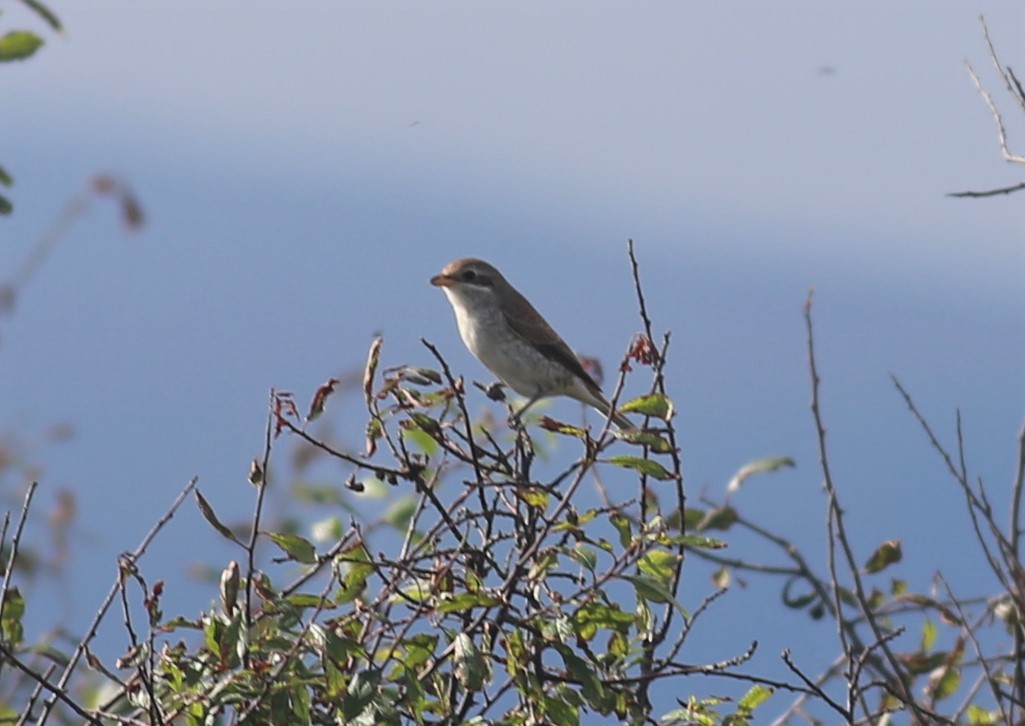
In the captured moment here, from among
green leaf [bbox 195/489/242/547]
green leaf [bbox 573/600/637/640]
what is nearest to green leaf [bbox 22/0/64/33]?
green leaf [bbox 195/489/242/547]

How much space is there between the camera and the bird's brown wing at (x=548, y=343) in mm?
7492

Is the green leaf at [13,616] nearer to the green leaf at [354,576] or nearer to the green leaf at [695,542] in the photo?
the green leaf at [354,576]

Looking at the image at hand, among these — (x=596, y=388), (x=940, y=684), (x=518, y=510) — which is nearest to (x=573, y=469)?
(x=518, y=510)

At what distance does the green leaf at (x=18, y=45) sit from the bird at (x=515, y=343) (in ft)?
15.3

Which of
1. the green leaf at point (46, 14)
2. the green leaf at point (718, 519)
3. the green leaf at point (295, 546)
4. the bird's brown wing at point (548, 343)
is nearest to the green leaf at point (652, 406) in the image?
the green leaf at point (295, 546)

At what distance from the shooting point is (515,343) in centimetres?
750

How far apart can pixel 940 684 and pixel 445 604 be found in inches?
101

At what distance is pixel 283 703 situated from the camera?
9.38 feet

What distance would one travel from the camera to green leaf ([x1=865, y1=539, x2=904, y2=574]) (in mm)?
5012

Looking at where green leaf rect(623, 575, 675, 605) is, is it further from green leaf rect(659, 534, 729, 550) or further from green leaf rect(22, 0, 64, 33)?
green leaf rect(22, 0, 64, 33)

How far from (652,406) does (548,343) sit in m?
4.31

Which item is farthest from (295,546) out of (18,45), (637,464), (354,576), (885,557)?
(885,557)

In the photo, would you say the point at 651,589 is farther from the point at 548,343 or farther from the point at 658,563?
the point at 548,343

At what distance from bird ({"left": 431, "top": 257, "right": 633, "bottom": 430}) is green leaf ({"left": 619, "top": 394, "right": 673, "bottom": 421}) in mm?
4002
